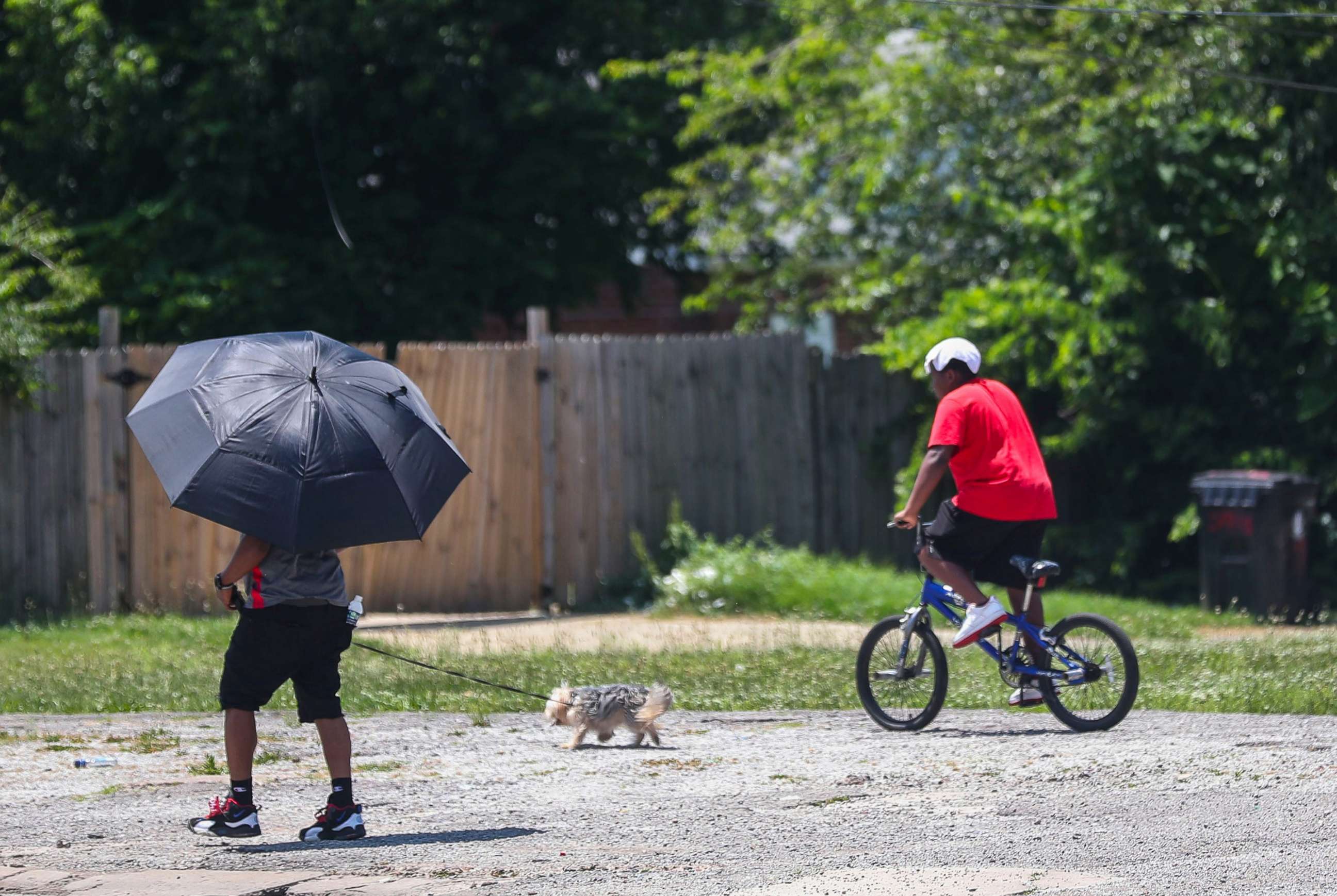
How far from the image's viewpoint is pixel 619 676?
9594 millimetres

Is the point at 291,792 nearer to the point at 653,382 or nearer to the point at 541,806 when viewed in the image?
the point at 541,806

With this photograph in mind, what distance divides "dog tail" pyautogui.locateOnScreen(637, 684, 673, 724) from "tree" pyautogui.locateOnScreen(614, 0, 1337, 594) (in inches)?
263

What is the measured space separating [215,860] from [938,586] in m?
3.82

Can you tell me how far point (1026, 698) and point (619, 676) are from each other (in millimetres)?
2595

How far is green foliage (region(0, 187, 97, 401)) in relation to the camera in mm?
12438

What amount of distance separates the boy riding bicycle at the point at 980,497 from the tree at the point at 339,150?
864 centimetres

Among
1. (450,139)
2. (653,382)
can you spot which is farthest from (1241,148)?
(450,139)

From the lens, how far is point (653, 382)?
13852 mm

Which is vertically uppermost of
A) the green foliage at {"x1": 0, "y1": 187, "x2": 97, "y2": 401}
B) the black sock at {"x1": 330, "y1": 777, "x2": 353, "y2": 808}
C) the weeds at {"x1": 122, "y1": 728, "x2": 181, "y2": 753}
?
the green foliage at {"x1": 0, "y1": 187, "x2": 97, "y2": 401}

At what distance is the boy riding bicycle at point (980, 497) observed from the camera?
7797mm

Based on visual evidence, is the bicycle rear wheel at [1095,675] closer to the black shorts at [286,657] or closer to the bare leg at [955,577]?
the bare leg at [955,577]

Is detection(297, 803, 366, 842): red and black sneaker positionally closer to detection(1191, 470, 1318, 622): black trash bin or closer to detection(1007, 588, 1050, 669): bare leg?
detection(1007, 588, 1050, 669): bare leg

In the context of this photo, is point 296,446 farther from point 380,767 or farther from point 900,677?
point 900,677

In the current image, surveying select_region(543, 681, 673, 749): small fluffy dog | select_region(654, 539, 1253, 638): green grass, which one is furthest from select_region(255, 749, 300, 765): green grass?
select_region(654, 539, 1253, 638): green grass
